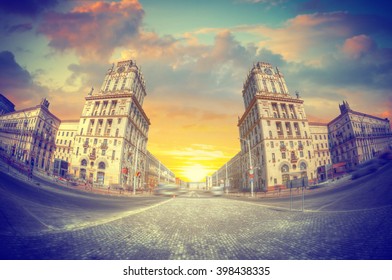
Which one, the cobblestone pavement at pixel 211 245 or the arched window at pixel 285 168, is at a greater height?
the arched window at pixel 285 168

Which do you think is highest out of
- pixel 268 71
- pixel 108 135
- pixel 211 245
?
pixel 268 71

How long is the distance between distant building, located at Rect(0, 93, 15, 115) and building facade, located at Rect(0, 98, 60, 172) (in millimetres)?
220

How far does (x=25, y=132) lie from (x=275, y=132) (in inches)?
1884

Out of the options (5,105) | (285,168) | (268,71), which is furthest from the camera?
(268,71)

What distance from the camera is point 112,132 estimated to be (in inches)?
1678

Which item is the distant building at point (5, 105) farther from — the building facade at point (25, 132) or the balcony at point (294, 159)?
the balcony at point (294, 159)

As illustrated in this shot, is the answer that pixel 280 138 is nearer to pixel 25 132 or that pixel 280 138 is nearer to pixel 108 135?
pixel 108 135

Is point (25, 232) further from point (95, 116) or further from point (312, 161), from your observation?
point (312, 161)

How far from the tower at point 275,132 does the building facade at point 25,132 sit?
36160 millimetres

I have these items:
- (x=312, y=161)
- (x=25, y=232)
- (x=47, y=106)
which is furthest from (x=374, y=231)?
(x=312, y=161)

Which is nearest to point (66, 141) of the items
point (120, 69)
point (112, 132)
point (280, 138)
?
point (112, 132)

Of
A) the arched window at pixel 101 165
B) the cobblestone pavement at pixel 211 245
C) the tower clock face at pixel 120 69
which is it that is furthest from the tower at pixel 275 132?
the tower clock face at pixel 120 69

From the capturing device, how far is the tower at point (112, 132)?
122 ft

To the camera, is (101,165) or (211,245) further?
(101,165)
